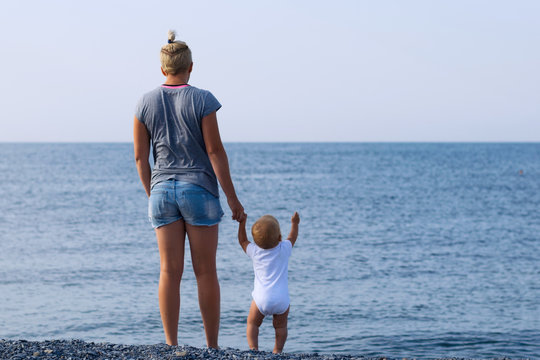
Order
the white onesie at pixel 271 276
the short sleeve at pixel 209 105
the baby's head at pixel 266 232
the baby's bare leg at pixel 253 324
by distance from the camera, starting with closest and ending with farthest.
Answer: the short sleeve at pixel 209 105 → the baby's head at pixel 266 232 → the white onesie at pixel 271 276 → the baby's bare leg at pixel 253 324

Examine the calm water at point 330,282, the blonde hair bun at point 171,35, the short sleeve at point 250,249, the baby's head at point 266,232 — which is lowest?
the calm water at point 330,282

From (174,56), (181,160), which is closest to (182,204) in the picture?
(181,160)

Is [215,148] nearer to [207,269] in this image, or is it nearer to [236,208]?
[236,208]

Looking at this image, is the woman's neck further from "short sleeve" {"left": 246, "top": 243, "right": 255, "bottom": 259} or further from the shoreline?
the shoreline

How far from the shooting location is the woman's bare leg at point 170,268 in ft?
13.7

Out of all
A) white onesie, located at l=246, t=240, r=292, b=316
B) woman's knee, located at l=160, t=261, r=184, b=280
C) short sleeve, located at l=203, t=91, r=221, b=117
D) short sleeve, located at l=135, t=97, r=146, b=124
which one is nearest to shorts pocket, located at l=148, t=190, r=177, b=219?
woman's knee, located at l=160, t=261, r=184, b=280

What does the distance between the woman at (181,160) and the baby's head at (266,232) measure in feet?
1.25

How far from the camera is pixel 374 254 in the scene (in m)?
14.9

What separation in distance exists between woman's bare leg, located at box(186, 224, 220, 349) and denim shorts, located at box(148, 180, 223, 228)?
0.08 metres

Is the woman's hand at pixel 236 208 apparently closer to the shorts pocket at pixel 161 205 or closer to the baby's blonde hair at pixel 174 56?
the shorts pocket at pixel 161 205

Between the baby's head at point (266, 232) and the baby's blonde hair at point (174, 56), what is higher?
the baby's blonde hair at point (174, 56)

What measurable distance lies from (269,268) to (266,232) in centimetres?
36

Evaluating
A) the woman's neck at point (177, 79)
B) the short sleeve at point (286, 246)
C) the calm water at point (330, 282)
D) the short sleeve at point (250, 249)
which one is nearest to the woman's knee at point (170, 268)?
the short sleeve at point (250, 249)

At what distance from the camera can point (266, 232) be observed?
4543 mm
